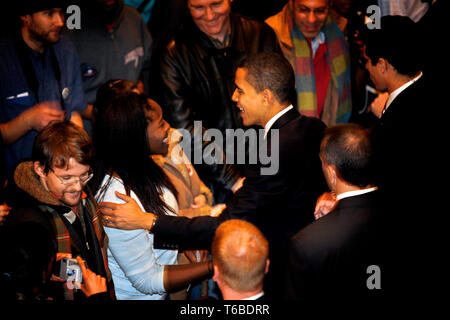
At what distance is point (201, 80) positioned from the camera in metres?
3.88

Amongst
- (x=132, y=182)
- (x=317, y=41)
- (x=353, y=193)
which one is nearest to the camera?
(x=353, y=193)

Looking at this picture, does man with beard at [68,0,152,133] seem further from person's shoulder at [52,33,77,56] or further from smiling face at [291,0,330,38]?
smiling face at [291,0,330,38]

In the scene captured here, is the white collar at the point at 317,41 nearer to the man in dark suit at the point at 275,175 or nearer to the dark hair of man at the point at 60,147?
the man in dark suit at the point at 275,175

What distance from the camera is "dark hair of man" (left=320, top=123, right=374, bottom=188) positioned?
93.0 inches

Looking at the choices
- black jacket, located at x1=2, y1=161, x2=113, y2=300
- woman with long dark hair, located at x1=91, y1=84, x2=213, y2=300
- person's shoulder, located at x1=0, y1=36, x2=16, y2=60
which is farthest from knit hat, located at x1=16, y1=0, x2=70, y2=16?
black jacket, located at x1=2, y1=161, x2=113, y2=300

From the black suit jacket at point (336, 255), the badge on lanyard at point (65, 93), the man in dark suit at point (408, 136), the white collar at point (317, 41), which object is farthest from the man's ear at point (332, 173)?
the white collar at point (317, 41)

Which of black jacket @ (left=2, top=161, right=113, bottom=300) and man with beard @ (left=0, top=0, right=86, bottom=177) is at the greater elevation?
man with beard @ (left=0, top=0, right=86, bottom=177)

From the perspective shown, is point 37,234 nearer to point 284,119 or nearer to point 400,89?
point 284,119

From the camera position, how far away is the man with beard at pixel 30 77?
10.6ft

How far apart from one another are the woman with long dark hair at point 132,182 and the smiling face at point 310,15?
6.52 feet

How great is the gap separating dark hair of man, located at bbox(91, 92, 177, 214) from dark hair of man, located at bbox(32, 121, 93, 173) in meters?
0.21

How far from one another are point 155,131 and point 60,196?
2.04 ft

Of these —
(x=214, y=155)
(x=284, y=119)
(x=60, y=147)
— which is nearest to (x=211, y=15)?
(x=214, y=155)
